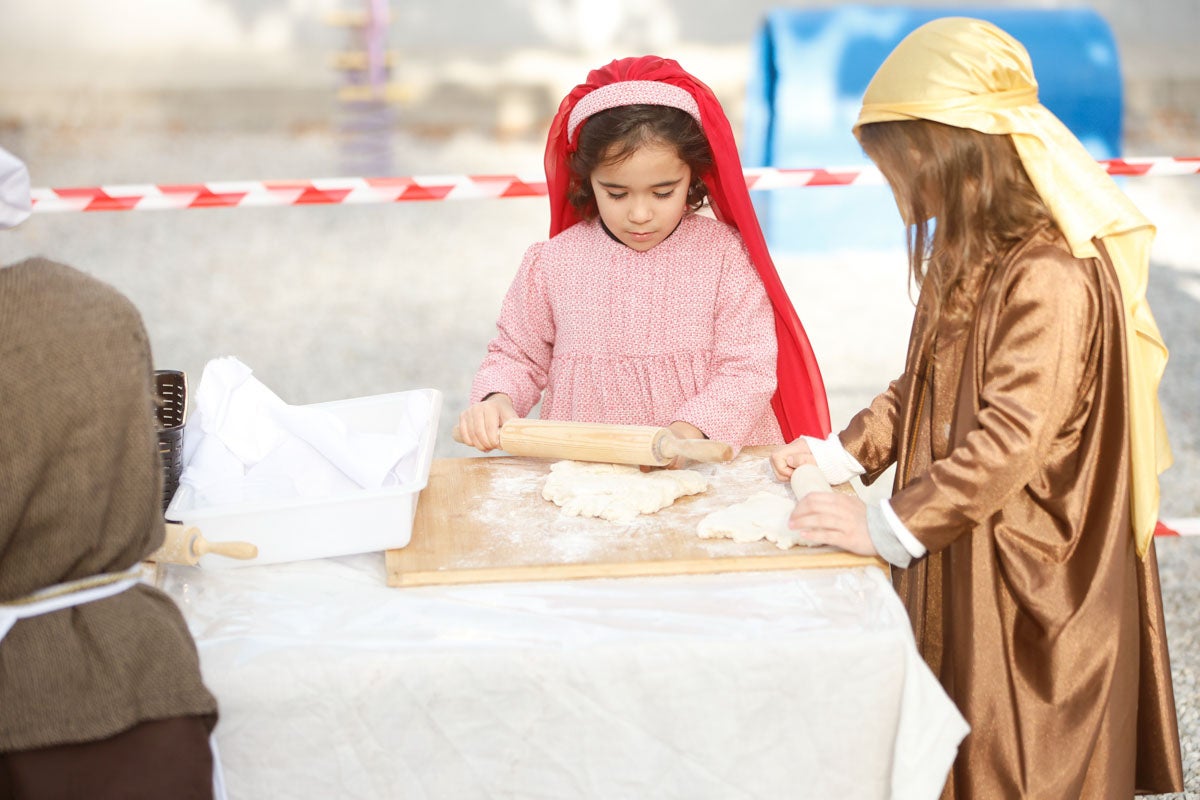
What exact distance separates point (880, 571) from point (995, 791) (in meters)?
0.42

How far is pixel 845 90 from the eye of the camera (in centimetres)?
589

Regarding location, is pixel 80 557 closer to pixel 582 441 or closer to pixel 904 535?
pixel 582 441

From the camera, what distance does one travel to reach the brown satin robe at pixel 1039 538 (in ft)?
5.24

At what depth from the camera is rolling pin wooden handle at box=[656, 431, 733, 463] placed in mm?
1774

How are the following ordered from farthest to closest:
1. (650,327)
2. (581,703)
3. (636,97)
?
(650,327)
(636,97)
(581,703)

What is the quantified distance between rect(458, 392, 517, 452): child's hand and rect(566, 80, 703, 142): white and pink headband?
0.55m

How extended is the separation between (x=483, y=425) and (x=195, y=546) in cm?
64

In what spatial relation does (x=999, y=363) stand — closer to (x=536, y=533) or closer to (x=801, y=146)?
(x=536, y=533)

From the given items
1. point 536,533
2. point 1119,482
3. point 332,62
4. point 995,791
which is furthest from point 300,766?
point 332,62

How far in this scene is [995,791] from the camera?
1.73m

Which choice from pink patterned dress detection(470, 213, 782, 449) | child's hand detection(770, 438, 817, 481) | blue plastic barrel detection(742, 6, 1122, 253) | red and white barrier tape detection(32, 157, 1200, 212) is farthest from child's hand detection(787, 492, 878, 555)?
blue plastic barrel detection(742, 6, 1122, 253)

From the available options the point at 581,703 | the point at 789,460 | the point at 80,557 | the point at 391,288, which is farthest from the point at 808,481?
the point at 391,288

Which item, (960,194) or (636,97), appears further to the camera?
(636,97)

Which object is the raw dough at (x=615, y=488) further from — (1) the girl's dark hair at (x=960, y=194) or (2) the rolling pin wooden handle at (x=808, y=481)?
(1) the girl's dark hair at (x=960, y=194)
